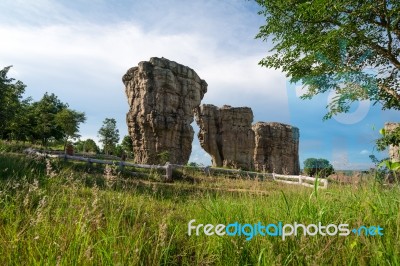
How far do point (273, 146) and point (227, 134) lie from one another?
7254 millimetres

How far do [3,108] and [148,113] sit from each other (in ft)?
45.5

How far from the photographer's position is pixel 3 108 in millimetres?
28375

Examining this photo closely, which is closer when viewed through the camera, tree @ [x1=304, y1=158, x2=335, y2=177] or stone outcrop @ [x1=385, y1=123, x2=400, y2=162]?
tree @ [x1=304, y1=158, x2=335, y2=177]

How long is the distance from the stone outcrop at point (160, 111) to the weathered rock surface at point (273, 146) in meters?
11.8

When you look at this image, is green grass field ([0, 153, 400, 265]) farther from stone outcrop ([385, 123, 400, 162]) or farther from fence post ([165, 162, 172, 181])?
fence post ([165, 162, 172, 181])

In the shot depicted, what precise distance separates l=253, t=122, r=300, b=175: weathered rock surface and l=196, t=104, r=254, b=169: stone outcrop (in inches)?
85.9

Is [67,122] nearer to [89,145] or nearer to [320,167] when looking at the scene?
[89,145]

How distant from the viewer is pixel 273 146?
40844 mm

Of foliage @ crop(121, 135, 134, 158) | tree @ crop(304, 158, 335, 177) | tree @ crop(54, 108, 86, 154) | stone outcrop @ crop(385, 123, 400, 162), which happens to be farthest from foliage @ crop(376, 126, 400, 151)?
foliage @ crop(121, 135, 134, 158)

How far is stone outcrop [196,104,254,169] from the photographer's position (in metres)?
38.2

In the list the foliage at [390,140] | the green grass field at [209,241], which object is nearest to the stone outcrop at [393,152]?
the foliage at [390,140]

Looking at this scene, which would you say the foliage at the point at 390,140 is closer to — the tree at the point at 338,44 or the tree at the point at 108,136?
the tree at the point at 338,44

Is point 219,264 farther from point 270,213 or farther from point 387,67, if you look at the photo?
point 387,67

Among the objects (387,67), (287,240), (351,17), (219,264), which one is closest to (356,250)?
(287,240)
